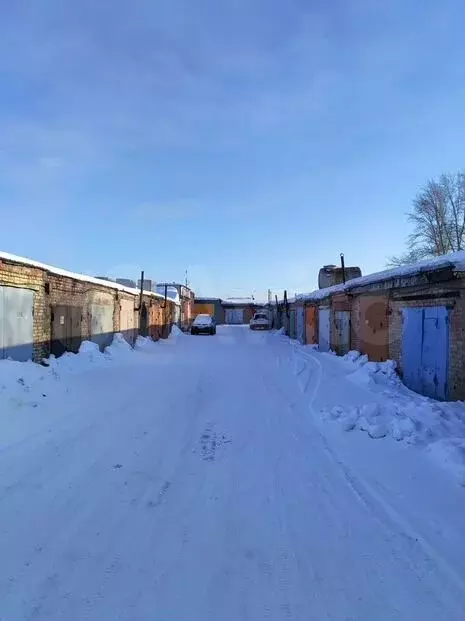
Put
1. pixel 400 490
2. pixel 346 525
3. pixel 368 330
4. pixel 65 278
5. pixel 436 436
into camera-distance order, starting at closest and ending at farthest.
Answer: pixel 346 525 < pixel 400 490 < pixel 436 436 < pixel 65 278 < pixel 368 330

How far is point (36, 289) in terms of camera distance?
10281 millimetres

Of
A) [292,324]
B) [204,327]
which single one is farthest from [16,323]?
[204,327]

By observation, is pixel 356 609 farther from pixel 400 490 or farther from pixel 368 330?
pixel 368 330

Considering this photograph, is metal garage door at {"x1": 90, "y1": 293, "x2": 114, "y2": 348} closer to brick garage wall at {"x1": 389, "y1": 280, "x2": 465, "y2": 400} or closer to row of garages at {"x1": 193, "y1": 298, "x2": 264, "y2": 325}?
brick garage wall at {"x1": 389, "y1": 280, "x2": 465, "y2": 400}

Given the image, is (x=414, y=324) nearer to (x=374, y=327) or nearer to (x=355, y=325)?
(x=374, y=327)

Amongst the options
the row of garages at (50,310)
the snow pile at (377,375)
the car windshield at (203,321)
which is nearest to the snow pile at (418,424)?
the snow pile at (377,375)

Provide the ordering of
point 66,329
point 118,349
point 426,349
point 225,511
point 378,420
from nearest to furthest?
point 225,511, point 378,420, point 426,349, point 66,329, point 118,349

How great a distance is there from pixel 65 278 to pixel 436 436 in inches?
387

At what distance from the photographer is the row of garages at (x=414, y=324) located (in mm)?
8414

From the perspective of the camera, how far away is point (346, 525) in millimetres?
3730

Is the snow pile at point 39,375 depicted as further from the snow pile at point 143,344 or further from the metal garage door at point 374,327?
the metal garage door at point 374,327

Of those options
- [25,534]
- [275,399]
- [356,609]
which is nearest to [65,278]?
[275,399]

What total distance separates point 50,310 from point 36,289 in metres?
1.00

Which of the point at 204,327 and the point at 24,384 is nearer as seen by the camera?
the point at 24,384
